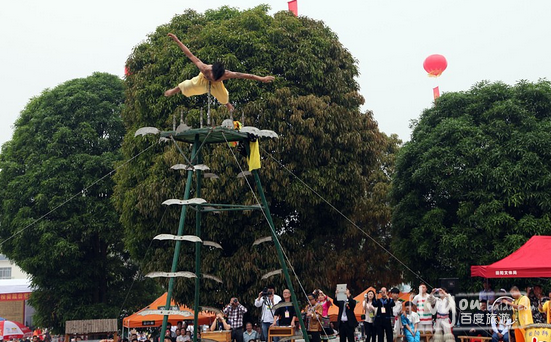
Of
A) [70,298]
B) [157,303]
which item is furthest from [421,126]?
[70,298]

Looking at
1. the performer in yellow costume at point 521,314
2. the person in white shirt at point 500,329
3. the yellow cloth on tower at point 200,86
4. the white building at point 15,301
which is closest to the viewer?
the yellow cloth on tower at point 200,86

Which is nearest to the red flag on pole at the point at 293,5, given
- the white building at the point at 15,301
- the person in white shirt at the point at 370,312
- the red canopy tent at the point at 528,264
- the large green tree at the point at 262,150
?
the large green tree at the point at 262,150

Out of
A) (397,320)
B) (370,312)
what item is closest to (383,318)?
(370,312)

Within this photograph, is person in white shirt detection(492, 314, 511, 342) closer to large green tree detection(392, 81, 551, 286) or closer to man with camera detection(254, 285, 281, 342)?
man with camera detection(254, 285, 281, 342)

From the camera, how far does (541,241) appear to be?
1741 cm

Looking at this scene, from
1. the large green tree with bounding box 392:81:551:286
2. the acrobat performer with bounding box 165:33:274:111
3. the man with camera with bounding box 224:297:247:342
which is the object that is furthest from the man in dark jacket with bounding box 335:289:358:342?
the large green tree with bounding box 392:81:551:286

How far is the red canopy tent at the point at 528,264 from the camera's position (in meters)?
16.3

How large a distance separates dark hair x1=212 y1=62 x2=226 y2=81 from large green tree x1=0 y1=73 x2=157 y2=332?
18.6 m

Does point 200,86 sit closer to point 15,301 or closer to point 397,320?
point 397,320

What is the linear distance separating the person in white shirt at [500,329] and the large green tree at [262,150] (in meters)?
7.16

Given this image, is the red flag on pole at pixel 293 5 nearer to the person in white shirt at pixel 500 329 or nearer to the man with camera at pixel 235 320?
the man with camera at pixel 235 320

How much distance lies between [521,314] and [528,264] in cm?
315

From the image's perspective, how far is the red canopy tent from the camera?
643 inches

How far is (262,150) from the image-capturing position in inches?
864
